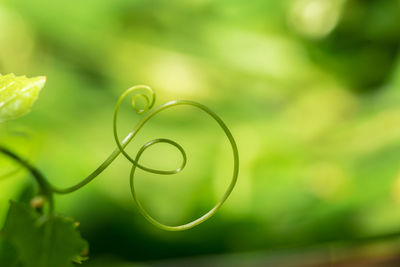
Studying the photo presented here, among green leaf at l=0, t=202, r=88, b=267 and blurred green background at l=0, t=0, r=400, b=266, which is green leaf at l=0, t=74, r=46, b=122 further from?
blurred green background at l=0, t=0, r=400, b=266

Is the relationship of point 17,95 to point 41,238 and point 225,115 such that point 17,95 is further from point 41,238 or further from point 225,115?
point 225,115

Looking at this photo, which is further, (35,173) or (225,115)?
(225,115)

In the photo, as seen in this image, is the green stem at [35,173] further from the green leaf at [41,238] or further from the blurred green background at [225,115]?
the blurred green background at [225,115]

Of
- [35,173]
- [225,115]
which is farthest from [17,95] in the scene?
[225,115]

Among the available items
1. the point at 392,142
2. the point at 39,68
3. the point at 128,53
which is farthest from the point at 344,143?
the point at 39,68

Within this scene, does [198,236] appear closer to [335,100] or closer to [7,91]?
[335,100]

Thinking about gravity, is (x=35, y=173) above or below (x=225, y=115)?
below
